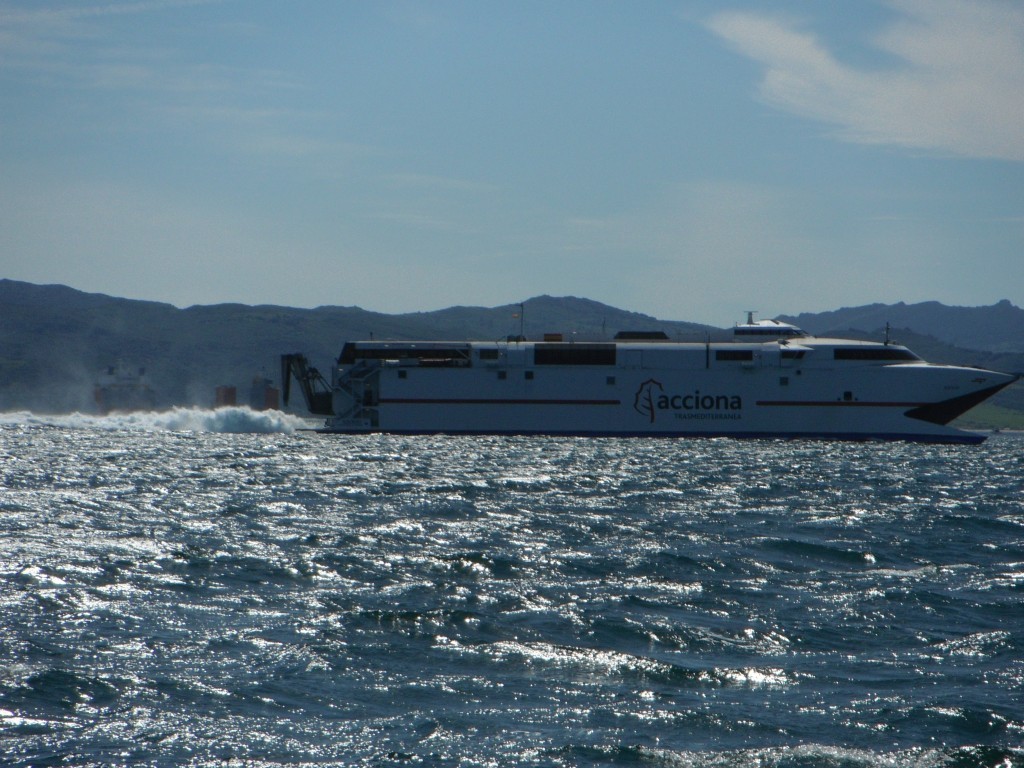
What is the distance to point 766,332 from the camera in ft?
189

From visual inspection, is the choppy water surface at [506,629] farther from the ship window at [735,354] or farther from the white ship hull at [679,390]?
the ship window at [735,354]

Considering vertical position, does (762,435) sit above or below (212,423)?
above

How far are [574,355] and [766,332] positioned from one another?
10698mm

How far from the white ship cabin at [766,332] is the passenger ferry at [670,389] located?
152 cm

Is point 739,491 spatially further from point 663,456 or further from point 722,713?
point 722,713

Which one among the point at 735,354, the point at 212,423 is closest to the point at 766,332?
the point at 735,354

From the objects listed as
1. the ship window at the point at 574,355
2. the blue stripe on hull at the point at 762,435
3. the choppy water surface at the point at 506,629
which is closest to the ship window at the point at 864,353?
the blue stripe on hull at the point at 762,435

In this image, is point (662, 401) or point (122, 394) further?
point (122, 394)

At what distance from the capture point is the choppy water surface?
8.00 metres

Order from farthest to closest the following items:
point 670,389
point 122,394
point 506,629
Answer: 1. point 122,394
2. point 670,389
3. point 506,629

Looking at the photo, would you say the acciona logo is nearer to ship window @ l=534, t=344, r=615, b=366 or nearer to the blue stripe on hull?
the blue stripe on hull

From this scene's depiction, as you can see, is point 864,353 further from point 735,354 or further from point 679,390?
point 679,390

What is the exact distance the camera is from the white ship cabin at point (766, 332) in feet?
188

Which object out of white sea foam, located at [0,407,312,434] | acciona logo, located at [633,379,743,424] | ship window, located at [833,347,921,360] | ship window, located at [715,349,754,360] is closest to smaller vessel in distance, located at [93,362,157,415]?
white sea foam, located at [0,407,312,434]
